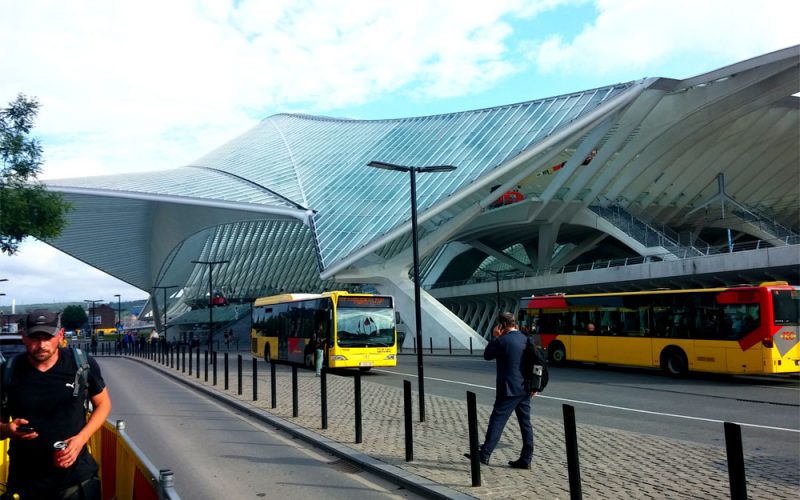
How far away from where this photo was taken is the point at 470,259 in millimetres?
61781

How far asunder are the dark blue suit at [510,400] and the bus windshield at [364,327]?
1387cm

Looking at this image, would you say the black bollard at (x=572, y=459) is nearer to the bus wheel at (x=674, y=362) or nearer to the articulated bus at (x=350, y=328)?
the bus wheel at (x=674, y=362)

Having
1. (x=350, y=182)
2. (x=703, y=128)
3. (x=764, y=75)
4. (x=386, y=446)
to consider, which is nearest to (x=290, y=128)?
(x=350, y=182)

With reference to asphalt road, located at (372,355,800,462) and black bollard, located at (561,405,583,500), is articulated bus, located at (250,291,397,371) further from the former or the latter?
black bollard, located at (561,405,583,500)

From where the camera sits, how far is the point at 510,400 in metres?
7.15

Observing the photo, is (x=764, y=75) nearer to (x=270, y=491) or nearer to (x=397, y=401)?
(x=397, y=401)

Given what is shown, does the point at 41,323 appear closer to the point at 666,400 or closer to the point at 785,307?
the point at 666,400

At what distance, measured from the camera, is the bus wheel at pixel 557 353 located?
22.4 m

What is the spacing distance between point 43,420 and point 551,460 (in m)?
5.70

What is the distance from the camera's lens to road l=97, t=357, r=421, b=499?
677 cm

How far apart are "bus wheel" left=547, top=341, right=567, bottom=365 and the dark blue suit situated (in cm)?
1577

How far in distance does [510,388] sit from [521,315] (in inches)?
693

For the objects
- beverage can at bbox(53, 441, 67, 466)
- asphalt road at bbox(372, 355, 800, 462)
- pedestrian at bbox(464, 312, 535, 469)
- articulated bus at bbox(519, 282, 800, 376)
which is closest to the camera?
beverage can at bbox(53, 441, 67, 466)

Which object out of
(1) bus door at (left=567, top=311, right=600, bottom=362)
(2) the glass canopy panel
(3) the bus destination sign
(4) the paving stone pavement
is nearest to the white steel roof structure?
(2) the glass canopy panel
